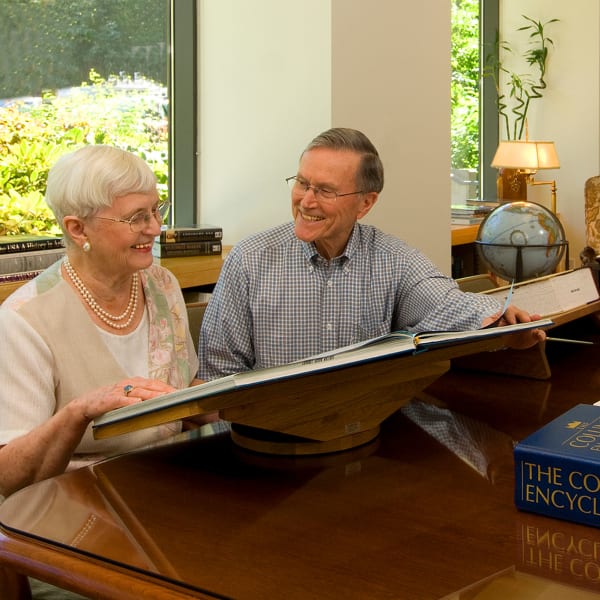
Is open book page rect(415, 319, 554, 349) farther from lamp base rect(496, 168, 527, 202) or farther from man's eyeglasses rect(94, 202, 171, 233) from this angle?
lamp base rect(496, 168, 527, 202)

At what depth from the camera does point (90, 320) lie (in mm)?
1897

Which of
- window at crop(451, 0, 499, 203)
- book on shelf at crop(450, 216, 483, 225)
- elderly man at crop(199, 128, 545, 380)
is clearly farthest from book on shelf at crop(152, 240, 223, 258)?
window at crop(451, 0, 499, 203)

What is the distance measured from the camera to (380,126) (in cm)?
346

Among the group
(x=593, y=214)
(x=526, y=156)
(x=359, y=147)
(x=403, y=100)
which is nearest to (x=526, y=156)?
(x=526, y=156)

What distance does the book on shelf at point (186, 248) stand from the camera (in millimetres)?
3297

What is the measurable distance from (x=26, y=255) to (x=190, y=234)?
693 mm

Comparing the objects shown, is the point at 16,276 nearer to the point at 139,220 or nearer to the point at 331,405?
the point at 139,220

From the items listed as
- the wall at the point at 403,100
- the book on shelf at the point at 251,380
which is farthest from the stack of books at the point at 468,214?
the book on shelf at the point at 251,380

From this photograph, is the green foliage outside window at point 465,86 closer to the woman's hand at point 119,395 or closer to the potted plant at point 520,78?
the potted plant at point 520,78

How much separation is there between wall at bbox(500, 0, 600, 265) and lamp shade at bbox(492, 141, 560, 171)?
2.79 ft

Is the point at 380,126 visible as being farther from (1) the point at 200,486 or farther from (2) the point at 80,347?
(1) the point at 200,486

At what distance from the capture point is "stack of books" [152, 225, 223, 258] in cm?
330

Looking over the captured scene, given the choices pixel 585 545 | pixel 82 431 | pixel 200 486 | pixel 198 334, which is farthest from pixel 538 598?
pixel 198 334

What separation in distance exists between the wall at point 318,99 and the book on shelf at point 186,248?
200mm
